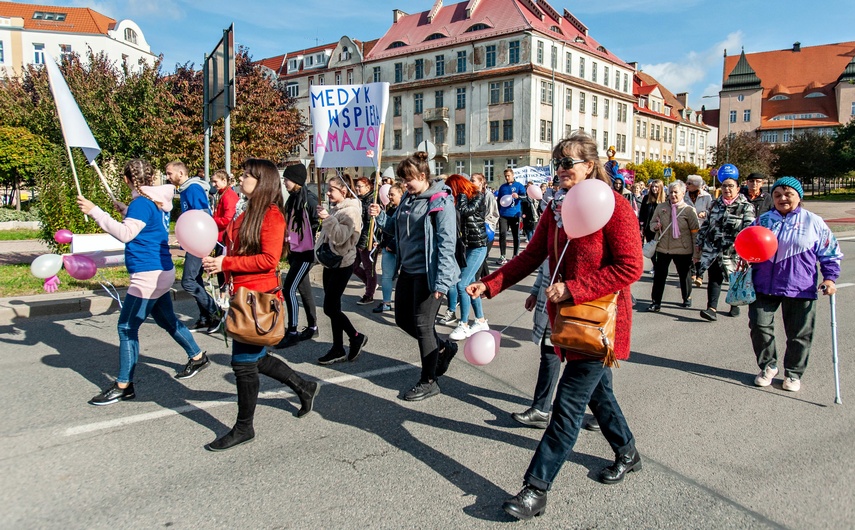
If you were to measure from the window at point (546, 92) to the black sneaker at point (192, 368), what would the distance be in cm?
4968

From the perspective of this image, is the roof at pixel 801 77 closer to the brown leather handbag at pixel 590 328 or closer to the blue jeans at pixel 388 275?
the blue jeans at pixel 388 275

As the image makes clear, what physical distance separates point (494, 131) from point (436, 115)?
5.78 meters

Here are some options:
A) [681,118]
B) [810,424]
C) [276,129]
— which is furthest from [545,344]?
[681,118]

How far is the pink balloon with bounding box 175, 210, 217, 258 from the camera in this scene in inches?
155

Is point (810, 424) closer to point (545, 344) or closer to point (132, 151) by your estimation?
point (545, 344)

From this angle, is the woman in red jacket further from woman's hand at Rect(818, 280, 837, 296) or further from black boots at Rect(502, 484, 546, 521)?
woman's hand at Rect(818, 280, 837, 296)

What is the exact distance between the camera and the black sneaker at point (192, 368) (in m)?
5.21

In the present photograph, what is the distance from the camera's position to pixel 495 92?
172 ft

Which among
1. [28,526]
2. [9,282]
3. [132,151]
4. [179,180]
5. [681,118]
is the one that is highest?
[681,118]

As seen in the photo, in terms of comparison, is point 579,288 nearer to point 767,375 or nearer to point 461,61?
point 767,375

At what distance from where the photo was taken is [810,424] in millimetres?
4285


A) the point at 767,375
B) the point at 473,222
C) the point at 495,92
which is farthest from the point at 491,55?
the point at 767,375

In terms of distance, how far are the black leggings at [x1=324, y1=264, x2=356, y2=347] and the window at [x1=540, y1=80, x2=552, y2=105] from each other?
1919 inches

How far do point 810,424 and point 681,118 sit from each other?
81198 mm
